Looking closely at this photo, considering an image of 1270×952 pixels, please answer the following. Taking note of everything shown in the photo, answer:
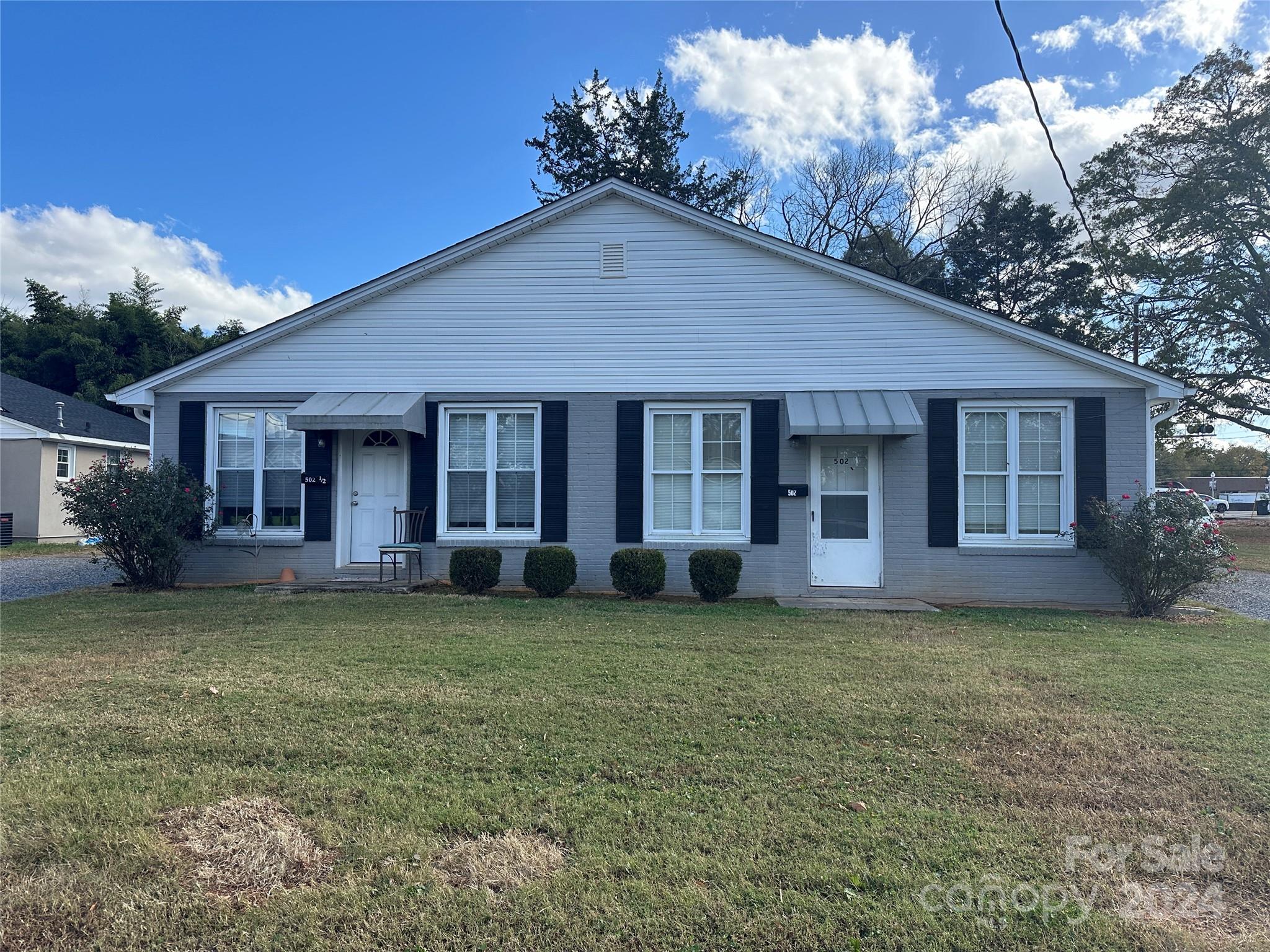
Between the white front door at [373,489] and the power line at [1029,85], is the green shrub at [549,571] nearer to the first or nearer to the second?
the white front door at [373,489]

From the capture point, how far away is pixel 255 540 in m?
10.2

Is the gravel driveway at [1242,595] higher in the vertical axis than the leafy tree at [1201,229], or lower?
lower

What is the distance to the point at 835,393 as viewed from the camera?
31.8 feet

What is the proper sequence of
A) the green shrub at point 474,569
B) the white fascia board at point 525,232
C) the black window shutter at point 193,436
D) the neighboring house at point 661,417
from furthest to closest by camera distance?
the black window shutter at point 193,436 → the white fascia board at point 525,232 → the neighboring house at point 661,417 → the green shrub at point 474,569

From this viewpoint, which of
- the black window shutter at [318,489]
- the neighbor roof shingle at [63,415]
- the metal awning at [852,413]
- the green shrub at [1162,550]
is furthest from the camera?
the neighbor roof shingle at [63,415]

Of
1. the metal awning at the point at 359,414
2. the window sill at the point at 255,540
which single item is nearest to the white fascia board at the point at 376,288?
the metal awning at the point at 359,414

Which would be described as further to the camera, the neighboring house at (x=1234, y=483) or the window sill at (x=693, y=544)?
the neighboring house at (x=1234, y=483)

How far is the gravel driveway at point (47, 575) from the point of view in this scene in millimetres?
9867

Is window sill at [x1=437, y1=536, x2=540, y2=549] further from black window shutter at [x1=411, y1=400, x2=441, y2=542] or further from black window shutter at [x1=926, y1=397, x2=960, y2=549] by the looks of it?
black window shutter at [x1=926, y1=397, x2=960, y2=549]

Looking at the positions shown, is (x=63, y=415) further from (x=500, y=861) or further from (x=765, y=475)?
(x=500, y=861)

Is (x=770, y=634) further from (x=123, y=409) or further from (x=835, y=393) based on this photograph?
(x=123, y=409)

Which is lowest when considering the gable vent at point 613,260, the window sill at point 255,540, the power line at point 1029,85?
the window sill at point 255,540

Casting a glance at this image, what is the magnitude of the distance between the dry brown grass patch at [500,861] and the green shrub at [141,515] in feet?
28.0

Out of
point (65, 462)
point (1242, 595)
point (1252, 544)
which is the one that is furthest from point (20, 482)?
point (1252, 544)
